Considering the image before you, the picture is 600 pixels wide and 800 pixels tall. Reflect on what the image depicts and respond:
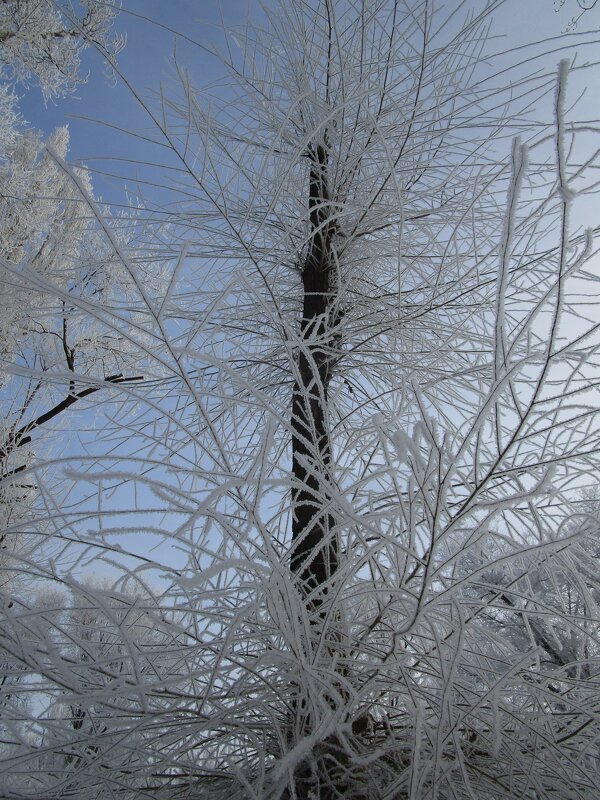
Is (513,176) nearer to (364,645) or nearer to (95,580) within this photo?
(364,645)

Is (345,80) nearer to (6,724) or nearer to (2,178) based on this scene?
(6,724)

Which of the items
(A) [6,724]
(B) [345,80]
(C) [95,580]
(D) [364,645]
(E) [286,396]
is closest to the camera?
(A) [6,724]

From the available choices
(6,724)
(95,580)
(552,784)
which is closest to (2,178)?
(95,580)

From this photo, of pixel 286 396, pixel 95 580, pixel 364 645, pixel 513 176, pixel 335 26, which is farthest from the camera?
pixel 95 580

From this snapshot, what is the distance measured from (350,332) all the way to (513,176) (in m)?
0.86

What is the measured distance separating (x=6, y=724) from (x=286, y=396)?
1018 millimetres

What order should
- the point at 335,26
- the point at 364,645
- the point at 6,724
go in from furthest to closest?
the point at 335,26 < the point at 364,645 < the point at 6,724

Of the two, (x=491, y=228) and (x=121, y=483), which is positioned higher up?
(x=491, y=228)

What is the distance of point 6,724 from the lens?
0.60 metres

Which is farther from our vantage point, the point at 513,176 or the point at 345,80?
the point at 345,80

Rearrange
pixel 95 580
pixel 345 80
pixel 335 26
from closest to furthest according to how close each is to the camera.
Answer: pixel 335 26 → pixel 345 80 → pixel 95 580

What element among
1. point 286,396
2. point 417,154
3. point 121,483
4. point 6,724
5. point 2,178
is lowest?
point 6,724

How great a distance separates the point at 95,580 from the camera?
243 inches

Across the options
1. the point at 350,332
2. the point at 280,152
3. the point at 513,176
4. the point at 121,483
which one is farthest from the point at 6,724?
the point at 280,152
